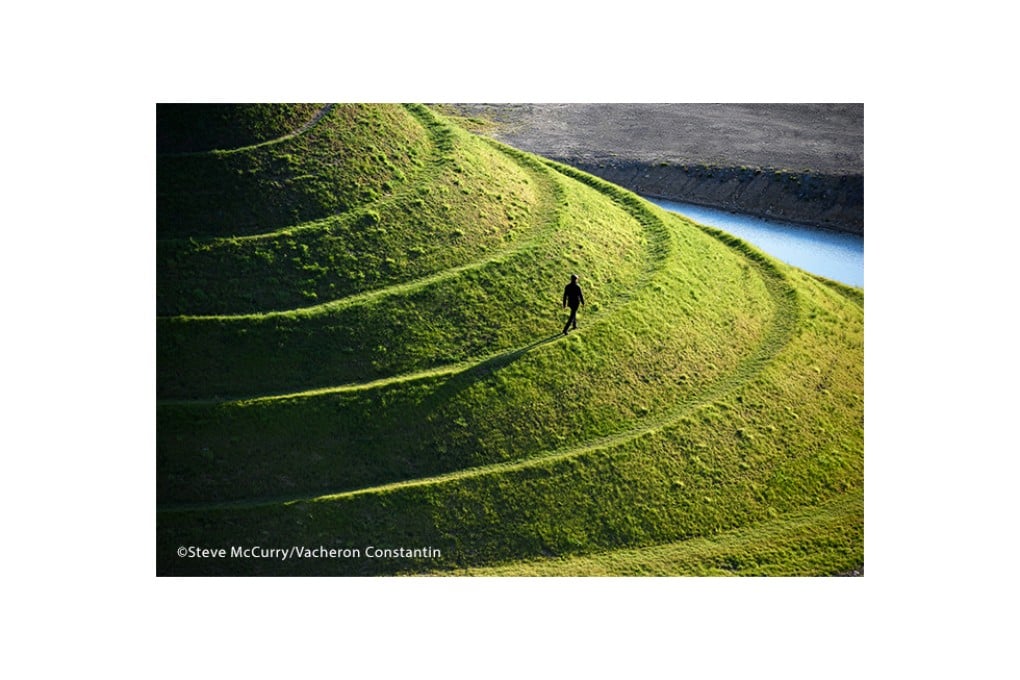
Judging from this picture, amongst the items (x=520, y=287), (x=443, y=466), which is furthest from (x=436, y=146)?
(x=443, y=466)

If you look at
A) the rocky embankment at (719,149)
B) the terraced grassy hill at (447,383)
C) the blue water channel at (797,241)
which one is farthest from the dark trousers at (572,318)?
the blue water channel at (797,241)

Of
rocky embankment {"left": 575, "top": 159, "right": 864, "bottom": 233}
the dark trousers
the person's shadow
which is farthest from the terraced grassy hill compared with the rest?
rocky embankment {"left": 575, "top": 159, "right": 864, "bottom": 233}

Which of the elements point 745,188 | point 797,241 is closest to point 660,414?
point 797,241

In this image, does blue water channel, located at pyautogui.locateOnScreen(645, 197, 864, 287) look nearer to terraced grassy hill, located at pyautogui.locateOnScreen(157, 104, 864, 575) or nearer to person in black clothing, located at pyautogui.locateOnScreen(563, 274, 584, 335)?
terraced grassy hill, located at pyautogui.locateOnScreen(157, 104, 864, 575)

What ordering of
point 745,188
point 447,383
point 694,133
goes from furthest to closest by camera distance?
point 745,188, point 694,133, point 447,383

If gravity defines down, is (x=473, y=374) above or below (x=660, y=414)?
above

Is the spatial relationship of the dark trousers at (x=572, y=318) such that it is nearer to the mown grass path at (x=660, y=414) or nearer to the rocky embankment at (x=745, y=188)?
the mown grass path at (x=660, y=414)

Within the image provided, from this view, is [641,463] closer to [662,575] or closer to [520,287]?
[662,575]

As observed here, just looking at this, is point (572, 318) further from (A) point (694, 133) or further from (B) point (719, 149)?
(B) point (719, 149)
